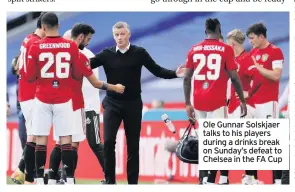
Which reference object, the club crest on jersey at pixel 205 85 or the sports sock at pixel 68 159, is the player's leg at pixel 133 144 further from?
the club crest on jersey at pixel 205 85

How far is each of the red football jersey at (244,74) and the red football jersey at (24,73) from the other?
8.11ft

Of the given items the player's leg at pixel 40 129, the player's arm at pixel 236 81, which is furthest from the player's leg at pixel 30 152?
the player's arm at pixel 236 81

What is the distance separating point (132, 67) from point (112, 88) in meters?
0.40

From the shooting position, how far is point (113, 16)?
41.1 ft

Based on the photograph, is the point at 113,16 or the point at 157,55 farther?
the point at 157,55

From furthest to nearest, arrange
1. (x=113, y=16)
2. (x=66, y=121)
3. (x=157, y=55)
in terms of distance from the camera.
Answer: (x=157, y=55), (x=113, y=16), (x=66, y=121)

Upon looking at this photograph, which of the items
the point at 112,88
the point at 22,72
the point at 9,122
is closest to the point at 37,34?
the point at 22,72

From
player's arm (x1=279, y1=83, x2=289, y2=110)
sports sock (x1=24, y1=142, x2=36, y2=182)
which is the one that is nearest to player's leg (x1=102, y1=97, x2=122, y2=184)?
sports sock (x1=24, y1=142, x2=36, y2=182)

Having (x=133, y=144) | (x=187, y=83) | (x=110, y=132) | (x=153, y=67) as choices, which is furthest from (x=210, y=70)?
(x=110, y=132)

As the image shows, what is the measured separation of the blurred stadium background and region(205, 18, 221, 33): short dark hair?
124cm

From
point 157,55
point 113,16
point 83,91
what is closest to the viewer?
point 83,91
